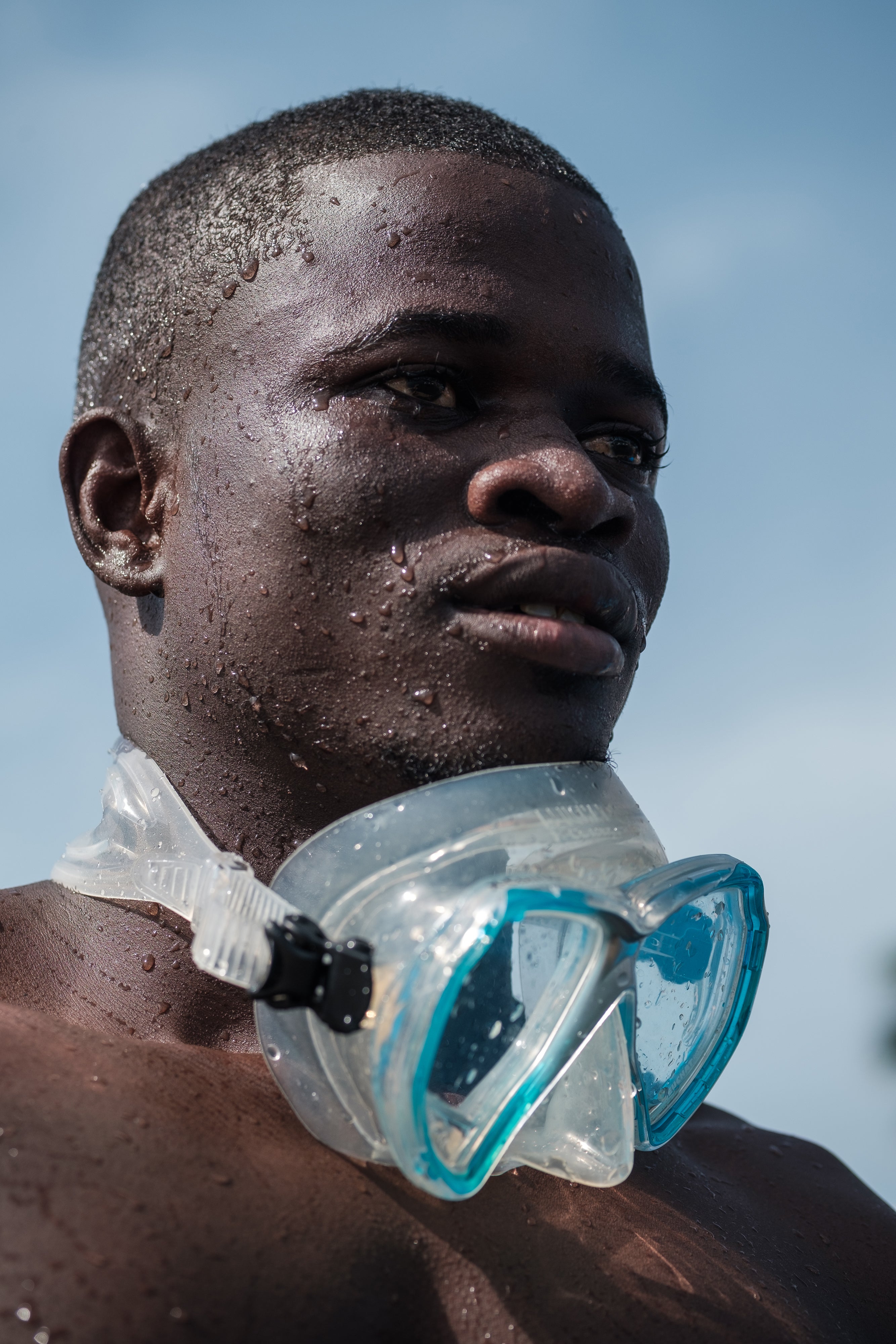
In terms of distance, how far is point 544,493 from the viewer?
6.10ft

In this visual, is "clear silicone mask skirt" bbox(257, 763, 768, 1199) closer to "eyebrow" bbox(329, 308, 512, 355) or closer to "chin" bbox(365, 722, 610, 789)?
"chin" bbox(365, 722, 610, 789)

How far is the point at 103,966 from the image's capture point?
2.06m

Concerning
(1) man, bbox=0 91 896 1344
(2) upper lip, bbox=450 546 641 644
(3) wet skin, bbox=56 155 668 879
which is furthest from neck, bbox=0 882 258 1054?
(2) upper lip, bbox=450 546 641 644

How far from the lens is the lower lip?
5.89ft

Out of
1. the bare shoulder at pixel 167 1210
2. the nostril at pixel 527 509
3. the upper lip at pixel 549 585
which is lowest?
the bare shoulder at pixel 167 1210

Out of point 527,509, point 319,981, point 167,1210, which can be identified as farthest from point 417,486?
point 167,1210

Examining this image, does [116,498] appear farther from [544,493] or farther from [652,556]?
[652,556]

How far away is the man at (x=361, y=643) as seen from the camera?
1557mm

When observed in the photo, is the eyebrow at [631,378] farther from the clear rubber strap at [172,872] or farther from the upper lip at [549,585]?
the clear rubber strap at [172,872]

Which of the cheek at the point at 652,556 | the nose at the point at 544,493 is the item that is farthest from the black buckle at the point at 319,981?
the cheek at the point at 652,556

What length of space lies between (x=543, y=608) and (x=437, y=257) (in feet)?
2.14

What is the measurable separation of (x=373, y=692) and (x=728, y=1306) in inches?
42.0

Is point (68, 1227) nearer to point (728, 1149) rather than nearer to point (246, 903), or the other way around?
point (246, 903)

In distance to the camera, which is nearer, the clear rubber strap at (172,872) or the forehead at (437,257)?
the clear rubber strap at (172,872)
